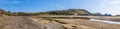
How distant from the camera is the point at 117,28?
1923 centimetres

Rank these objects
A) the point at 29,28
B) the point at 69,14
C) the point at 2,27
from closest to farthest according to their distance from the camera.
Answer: the point at 2,27, the point at 29,28, the point at 69,14

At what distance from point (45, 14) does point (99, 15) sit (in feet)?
38.9

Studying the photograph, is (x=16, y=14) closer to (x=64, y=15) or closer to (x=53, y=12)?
(x=53, y=12)

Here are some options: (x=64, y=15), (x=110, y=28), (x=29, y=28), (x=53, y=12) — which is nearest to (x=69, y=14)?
(x=64, y=15)

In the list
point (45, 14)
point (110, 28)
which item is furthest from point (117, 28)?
point (45, 14)

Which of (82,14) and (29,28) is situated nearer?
(29,28)

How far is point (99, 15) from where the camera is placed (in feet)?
140

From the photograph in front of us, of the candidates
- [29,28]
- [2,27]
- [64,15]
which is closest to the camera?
[2,27]

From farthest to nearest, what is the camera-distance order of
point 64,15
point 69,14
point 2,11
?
point 69,14, point 64,15, point 2,11

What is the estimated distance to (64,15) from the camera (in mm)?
38031

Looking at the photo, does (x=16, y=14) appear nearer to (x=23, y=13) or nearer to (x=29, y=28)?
(x=23, y=13)

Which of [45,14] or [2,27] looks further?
[45,14]

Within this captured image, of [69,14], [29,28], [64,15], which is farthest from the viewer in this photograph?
[69,14]

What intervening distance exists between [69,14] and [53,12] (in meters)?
6.42
